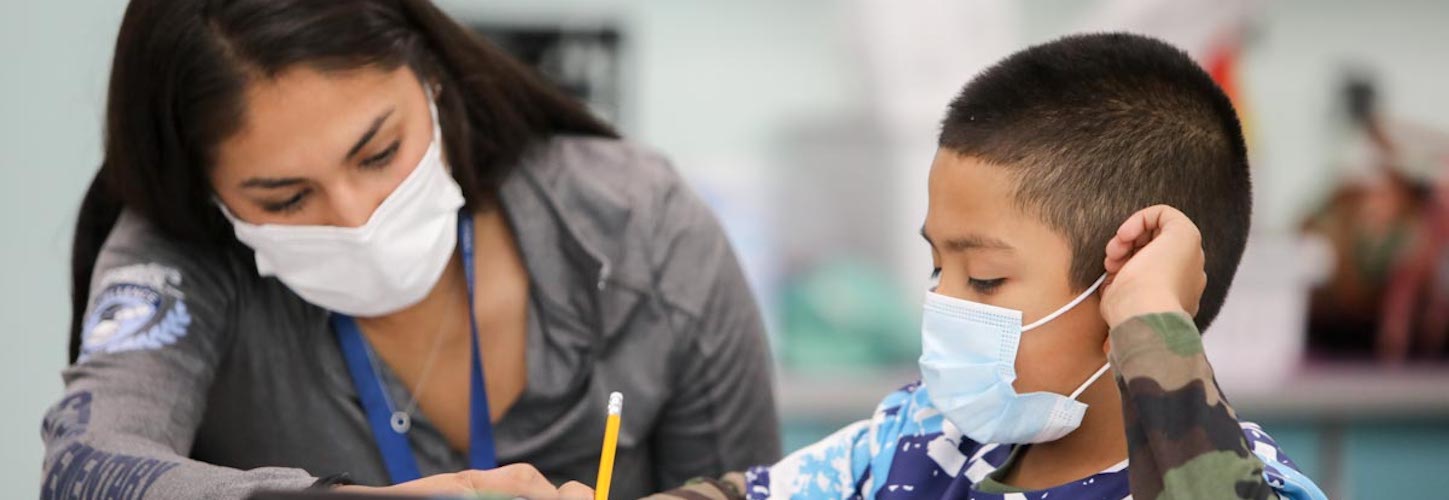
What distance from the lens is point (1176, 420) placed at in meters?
0.96

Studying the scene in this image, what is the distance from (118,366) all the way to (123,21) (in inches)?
12.6

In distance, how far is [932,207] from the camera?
117cm

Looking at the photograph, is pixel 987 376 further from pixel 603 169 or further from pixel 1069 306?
pixel 603 169

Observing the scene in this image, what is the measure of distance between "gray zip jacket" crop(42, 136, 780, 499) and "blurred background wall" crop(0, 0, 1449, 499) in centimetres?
135

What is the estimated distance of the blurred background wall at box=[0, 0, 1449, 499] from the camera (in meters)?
2.96

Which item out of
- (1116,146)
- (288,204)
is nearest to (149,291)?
(288,204)

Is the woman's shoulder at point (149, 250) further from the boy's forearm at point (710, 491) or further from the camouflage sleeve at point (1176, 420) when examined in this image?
the camouflage sleeve at point (1176, 420)

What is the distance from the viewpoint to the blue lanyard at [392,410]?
57.2 inches

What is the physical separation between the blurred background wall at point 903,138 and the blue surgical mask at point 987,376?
1.65 metres

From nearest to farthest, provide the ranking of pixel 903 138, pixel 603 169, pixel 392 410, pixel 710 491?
pixel 710 491
pixel 392 410
pixel 603 169
pixel 903 138

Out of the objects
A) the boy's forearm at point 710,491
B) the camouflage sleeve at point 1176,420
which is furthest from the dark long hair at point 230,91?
the camouflage sleeve at point 1176,420

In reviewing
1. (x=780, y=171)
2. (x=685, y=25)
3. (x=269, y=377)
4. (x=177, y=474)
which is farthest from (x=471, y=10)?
(x=177, y=474)

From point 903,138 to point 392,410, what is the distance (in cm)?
175

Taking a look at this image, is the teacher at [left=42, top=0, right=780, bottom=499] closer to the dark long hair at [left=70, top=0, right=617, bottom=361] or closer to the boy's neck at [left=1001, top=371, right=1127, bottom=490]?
the dark long hair at [left=70, top=0, right=617, bottom=361]
